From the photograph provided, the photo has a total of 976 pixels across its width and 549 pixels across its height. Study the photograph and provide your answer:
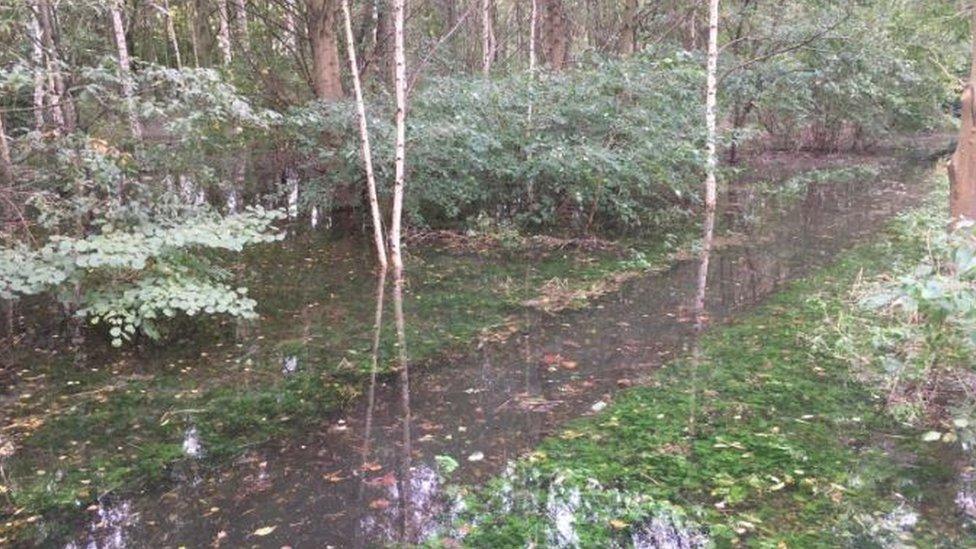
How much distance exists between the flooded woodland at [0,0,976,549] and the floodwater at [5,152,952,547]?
3cm

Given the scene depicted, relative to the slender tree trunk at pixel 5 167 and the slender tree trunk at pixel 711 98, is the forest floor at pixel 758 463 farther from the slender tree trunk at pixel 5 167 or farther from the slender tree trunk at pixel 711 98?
the slender tree trunk at pixel 711 98

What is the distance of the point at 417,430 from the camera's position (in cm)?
460

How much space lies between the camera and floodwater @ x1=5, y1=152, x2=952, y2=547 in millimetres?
3580

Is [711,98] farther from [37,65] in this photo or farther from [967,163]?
[37,65]

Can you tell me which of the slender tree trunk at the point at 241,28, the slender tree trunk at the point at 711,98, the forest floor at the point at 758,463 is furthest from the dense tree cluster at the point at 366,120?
the forest floor at the point at 758,463

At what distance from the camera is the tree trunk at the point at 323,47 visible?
38.4ft

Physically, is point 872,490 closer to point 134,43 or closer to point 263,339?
point 263,339

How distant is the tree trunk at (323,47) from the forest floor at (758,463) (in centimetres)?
820

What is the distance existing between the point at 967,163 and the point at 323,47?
914 centimetres

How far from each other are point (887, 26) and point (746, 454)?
15.0m

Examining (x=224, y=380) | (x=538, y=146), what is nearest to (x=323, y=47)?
(x=538, y=146)

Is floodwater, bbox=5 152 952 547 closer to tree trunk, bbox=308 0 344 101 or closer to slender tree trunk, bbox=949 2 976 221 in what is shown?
slender tree trunk, bbox=949 2 976 221

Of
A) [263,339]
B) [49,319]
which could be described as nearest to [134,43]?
[49,319]

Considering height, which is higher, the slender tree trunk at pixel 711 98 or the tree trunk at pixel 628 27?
the tree trunk at pixel 628 27
